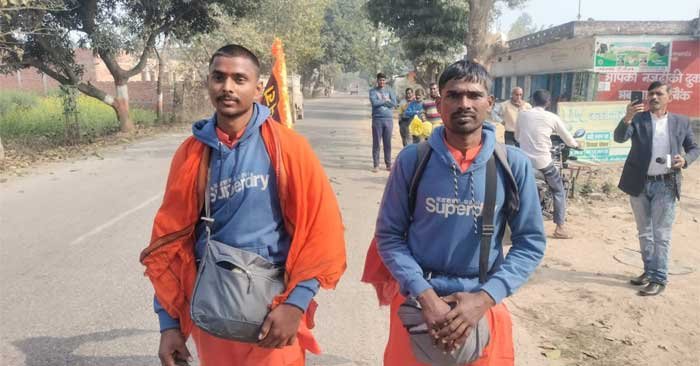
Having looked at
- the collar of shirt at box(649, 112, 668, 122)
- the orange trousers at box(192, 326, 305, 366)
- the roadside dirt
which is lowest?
the roadside dirt

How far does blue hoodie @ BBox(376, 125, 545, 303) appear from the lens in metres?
2.07

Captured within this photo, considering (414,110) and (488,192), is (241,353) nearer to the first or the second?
(488,192)

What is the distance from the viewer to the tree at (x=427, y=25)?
60.8 feet

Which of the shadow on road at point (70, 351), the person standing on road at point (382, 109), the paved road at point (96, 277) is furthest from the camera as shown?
the person standing on road at point (382, 109)

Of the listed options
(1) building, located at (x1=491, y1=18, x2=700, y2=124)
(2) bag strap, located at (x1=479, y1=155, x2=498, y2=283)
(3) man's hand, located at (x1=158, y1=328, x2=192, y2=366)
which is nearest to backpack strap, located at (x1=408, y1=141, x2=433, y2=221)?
(2) bag strap, located at (x1=479, y1=155, x2=498, y2=283)

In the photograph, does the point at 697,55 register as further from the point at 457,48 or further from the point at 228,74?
the point at 228,74

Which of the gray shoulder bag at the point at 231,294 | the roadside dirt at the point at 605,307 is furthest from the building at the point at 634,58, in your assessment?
the gray shoulder bag at the point at 231,294

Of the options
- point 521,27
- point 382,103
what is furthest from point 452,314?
point 521,27

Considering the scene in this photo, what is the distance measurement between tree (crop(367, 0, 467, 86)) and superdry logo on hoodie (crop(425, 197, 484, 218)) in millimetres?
16822

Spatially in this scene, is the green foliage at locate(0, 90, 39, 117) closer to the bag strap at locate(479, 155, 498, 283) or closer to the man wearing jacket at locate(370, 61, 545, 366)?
the man wearing jacket at locate(370, 61, 545, 366)

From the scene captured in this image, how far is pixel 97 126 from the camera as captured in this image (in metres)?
17.6

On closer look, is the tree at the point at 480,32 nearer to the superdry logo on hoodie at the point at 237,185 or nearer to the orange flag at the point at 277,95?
the orange flag at the point at 277,95

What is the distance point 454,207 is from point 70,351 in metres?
2.86

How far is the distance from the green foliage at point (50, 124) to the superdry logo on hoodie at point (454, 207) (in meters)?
14.6
